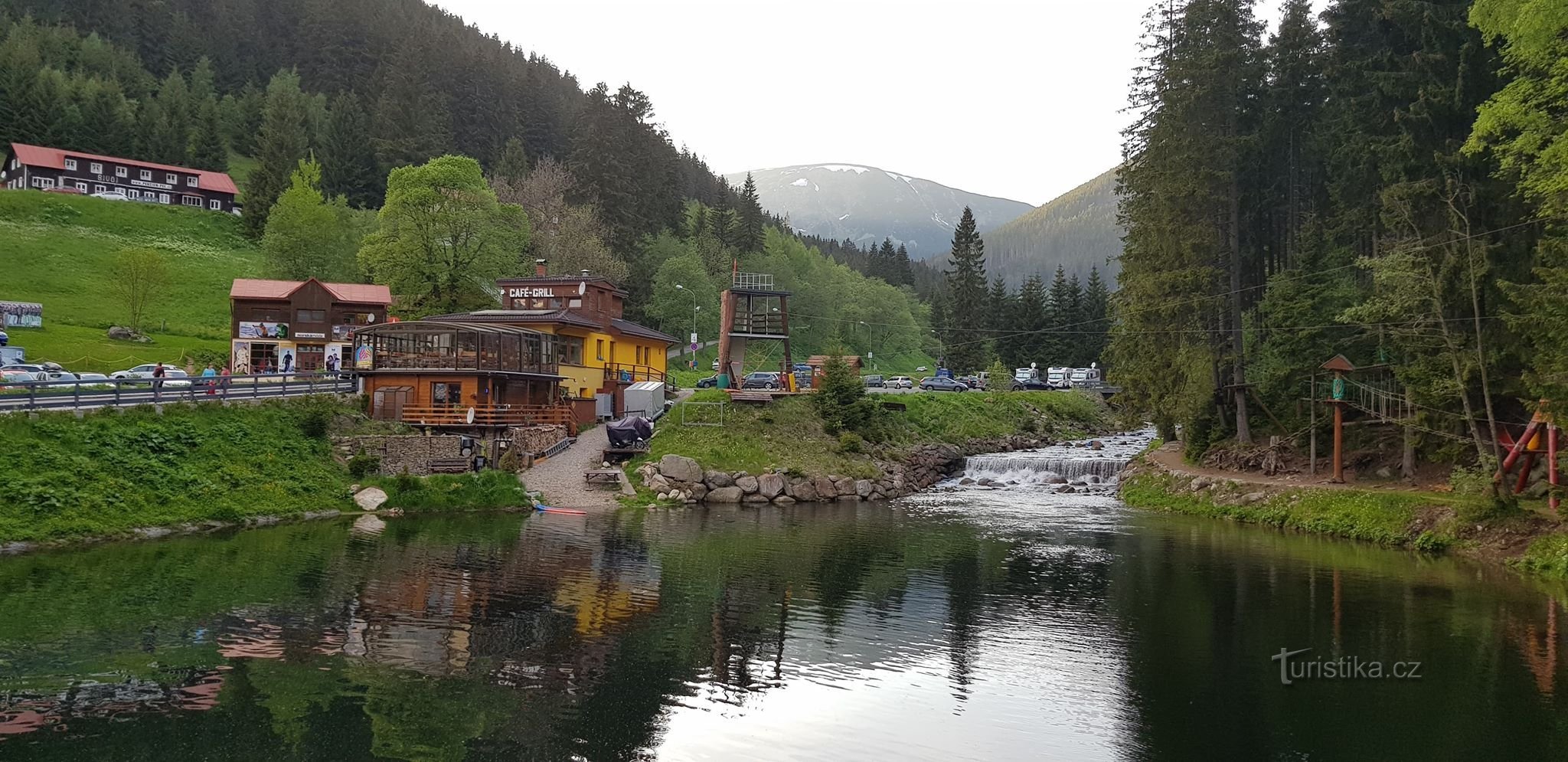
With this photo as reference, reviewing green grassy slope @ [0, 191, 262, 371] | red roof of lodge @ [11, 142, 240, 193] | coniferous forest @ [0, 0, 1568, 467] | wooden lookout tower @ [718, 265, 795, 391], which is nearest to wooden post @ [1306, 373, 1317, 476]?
coniferous forest @ [0, 0, 1568, 467]

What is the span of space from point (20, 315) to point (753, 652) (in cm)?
7432

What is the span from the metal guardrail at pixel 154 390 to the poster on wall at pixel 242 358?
814 inches

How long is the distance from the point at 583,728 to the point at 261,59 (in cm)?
19286

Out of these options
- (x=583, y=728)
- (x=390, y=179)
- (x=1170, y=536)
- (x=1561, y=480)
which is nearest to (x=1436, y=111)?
(x=1561, y=480)

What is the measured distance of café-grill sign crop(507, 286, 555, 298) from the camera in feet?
206

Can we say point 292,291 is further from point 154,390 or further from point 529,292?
point 154,390

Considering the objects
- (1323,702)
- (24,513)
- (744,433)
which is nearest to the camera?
(1323,702)

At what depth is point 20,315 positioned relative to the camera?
65.9 metres

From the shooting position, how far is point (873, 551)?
32594 millimetres

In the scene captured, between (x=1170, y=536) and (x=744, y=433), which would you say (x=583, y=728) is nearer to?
(x=1170, y=536)

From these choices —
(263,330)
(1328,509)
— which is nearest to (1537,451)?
(1328,509)

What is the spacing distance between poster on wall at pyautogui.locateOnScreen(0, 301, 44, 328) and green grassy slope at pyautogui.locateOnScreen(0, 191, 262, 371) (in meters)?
0.96

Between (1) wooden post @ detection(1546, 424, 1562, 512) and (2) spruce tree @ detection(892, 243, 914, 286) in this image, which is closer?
(1) wooden post @ detection(1546, 424, 1562, 512)

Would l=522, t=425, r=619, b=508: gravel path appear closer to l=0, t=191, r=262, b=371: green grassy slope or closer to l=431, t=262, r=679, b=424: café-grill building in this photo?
l=431, t=262, r=679, b=424: café-grill building
